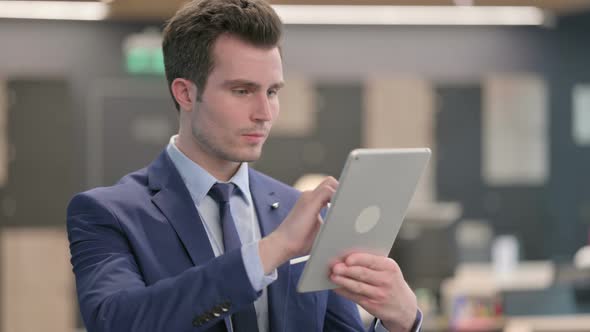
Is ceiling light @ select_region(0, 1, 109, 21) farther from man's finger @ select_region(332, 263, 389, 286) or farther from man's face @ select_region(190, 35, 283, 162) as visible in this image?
man's finger @ select_region(332, 263, 389, 286)

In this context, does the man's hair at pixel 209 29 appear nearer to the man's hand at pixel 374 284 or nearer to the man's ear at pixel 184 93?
the man's ear at pixel 184 93

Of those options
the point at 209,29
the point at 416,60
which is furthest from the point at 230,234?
the point at 416,60

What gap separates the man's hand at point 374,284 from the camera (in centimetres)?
148

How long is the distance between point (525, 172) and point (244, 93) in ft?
22.2

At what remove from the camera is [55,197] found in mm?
7160

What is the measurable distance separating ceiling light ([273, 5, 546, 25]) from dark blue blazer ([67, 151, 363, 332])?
20.0 feet

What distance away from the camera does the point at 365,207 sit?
4.82 feet

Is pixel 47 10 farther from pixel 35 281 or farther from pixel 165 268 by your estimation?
pixel 165 268

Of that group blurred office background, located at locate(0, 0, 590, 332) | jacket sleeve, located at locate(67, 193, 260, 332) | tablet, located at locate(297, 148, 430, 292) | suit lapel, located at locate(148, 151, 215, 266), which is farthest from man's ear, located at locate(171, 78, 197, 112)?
blurred office background, located at locate(0, 0, 590, 332)

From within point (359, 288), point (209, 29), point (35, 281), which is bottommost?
point (35, 281)

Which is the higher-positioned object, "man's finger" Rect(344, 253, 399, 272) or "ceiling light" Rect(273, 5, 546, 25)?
"ceiling light" Rect(273, 5, 546, 25)

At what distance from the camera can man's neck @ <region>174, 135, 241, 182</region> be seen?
1713 mm

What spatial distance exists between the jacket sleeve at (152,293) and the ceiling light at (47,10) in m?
6.00

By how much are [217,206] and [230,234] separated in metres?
0.08
